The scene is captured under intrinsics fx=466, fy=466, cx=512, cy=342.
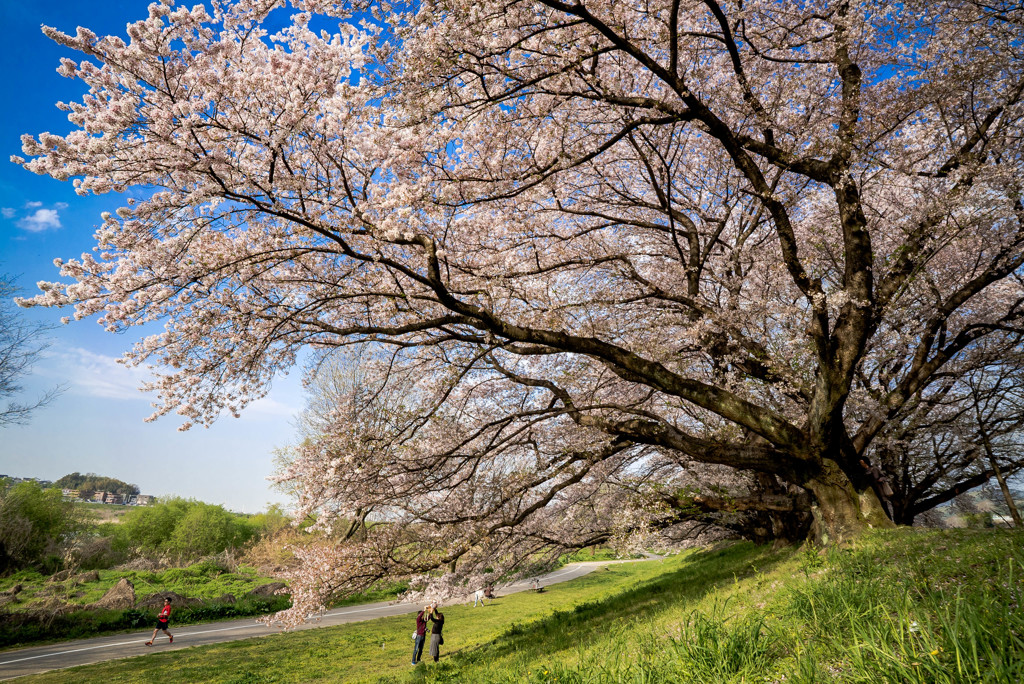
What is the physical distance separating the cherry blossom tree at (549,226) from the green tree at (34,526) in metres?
21.8

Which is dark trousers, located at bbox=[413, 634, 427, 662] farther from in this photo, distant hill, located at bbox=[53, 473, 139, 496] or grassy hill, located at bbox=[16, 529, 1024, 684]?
distant hill, located at bbox=[53, 473, 139, 496]

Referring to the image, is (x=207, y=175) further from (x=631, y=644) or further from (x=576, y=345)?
(x=631, y=644)

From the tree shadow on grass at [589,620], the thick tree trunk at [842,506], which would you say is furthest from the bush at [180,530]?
the thick tree trunk at [842,506]

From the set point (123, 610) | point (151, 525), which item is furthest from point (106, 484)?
point (123, 610)

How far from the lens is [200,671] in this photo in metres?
11.9

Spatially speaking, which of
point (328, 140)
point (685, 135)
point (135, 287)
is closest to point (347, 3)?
point (328, 140)

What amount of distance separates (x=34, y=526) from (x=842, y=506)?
32.8 metres

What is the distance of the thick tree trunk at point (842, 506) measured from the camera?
734 cm

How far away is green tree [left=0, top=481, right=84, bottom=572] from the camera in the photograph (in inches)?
809

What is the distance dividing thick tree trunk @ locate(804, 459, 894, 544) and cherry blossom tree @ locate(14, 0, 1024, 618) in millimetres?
48

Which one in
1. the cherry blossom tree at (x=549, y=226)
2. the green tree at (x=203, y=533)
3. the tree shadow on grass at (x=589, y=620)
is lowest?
the tree shadow on grass at (x=589, y=620)

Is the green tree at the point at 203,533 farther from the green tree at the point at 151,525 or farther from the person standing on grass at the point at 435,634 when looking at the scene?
the person standing on grass at the point at 435,634

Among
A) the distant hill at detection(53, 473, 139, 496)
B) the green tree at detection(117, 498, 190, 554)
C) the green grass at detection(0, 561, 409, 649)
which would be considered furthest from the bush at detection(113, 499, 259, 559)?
the distant hill at detection(53, 473, 139, 496)

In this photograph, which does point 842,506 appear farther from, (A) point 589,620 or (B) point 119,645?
(B) point 119,645
